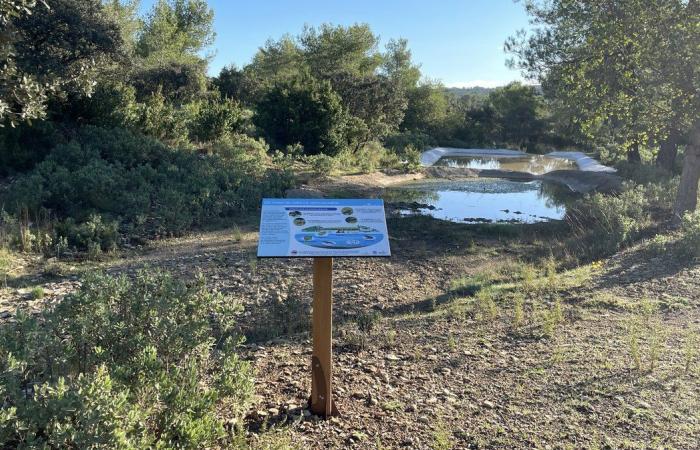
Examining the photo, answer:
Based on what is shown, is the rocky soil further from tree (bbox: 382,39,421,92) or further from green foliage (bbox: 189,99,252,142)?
tree (bbox: 382,39,421,92)

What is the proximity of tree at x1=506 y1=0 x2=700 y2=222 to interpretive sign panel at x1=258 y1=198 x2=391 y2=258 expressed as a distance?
6772 millimetres

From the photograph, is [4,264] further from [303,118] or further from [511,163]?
[511,163]

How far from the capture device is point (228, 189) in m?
12.1

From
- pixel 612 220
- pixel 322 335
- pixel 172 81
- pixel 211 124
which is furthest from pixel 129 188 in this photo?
pixel 172 81

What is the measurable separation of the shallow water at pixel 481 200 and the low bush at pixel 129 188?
4301 millimetres

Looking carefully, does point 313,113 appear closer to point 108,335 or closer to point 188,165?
point 188,165

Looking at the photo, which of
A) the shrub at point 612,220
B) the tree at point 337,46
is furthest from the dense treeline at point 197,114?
the tree at point 337,46

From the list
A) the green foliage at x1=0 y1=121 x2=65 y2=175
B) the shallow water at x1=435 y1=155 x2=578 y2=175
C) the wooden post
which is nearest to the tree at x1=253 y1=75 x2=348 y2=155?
the green foliage at x1=0 y1=121 x2=65 y2=175

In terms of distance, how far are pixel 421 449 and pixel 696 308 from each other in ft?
13.1

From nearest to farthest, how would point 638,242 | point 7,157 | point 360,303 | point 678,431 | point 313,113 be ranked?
point 678,431
point 360,303
point 638,242
point 7,157
point 313,113

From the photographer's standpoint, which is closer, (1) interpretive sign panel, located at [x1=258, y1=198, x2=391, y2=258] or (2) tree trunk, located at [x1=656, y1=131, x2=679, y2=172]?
(1) interpretive sign panel, located at [x1=258, y1=198, x2=391, y2=258]

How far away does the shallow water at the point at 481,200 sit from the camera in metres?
13.6

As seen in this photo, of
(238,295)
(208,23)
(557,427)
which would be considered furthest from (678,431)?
(208,23)

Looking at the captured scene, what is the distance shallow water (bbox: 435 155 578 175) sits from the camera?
99.3ft
